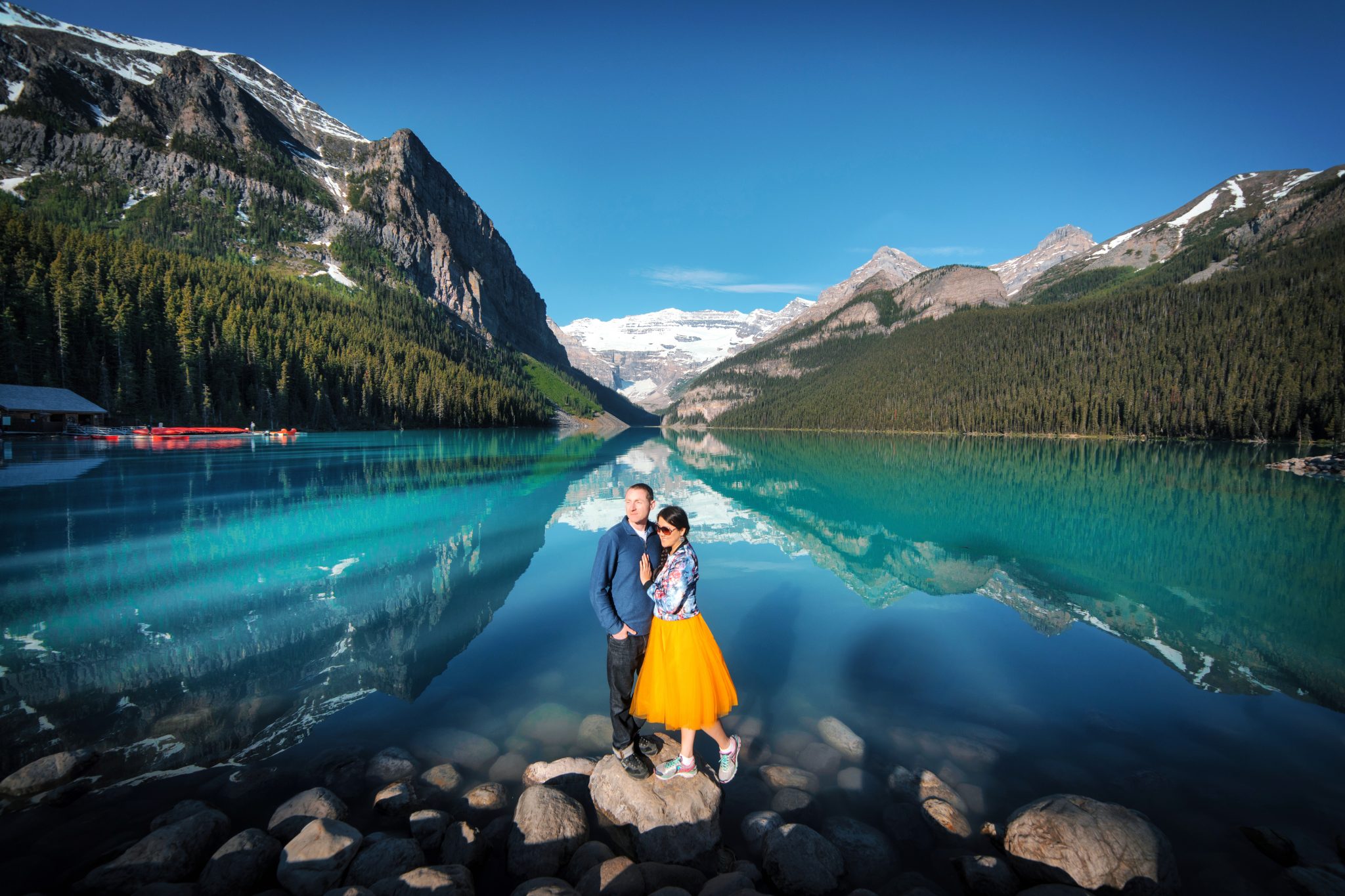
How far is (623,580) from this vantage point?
5.72 metres

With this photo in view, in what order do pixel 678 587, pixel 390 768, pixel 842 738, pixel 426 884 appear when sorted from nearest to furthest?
pixel 426 884
pixel 678 587
pixel 390 768
pixel 842 738

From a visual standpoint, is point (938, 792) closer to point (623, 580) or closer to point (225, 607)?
point (623, 580)

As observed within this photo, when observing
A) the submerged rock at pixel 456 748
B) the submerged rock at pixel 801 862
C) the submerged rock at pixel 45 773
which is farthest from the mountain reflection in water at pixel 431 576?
the submerged rock at pixel 801 862

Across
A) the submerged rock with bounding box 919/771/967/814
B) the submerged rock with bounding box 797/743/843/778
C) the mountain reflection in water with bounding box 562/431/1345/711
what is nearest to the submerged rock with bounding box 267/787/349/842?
the submerged rock with bounding box 797/743/843/778

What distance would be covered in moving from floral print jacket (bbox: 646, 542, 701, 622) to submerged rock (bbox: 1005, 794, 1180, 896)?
3567mm

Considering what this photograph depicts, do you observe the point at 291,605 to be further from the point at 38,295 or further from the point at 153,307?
the point at 153,307

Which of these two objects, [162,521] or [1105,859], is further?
[162,521]

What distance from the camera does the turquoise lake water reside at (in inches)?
253

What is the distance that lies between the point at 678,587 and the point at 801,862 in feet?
8.27

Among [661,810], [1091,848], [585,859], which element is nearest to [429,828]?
[585,859]

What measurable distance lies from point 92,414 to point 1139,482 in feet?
315

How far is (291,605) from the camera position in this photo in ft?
36.7

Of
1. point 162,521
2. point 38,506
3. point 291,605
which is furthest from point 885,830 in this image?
point 38,506

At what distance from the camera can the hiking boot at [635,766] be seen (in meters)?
5.61
